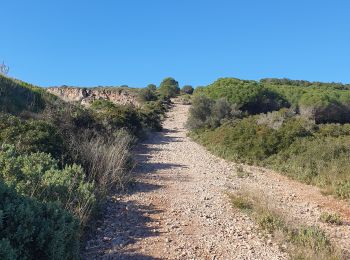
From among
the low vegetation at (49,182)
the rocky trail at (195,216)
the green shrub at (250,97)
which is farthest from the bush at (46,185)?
the green shrub at (250,97)

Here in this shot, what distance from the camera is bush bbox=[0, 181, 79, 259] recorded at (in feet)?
10.9

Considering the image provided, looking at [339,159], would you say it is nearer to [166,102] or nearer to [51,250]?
[51,250]

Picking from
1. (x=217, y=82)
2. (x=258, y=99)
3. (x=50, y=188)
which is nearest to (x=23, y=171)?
(x=50, y=188)

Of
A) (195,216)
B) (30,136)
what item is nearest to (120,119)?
(30,136)

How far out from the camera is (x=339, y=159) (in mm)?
10492

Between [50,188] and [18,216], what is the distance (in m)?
1.64

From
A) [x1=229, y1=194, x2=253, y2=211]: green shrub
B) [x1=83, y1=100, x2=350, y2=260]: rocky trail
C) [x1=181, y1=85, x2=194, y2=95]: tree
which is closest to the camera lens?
[x1=83, y1=100, x2=350, y2=260]: rocky trail

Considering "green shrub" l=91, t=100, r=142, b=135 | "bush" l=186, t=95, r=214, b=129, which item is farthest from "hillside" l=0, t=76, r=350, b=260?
"bush" l=186, t=95, r=214, b=129

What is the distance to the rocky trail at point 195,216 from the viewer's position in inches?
200

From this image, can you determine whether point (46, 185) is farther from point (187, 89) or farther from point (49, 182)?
point (187, 89)

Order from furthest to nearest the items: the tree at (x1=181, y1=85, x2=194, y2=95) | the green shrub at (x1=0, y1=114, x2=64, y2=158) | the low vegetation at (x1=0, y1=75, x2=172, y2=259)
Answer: the tree at (x1=181, y1=85, x2=194, y2=95)
the green shrub at (x1=0, y1=114, x2=64, y2=158)
the low vegetation at (x1=0, y1=75, x2=172, y2=259)

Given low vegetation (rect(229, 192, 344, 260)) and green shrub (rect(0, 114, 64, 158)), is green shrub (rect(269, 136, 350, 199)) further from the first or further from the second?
green shrub (rect(0, 114, 64, 158))

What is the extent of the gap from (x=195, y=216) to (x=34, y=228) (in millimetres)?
3624

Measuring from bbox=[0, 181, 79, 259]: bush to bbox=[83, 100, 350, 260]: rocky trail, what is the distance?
3.51 feet
